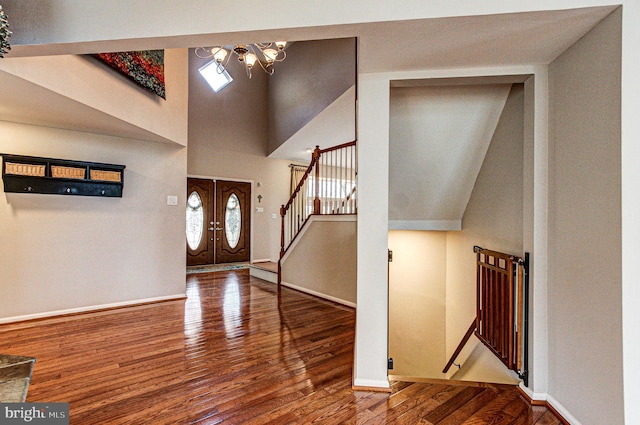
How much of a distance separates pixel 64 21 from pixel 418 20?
197 cm

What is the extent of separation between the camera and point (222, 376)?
2.31 meters

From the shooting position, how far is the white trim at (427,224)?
335cm

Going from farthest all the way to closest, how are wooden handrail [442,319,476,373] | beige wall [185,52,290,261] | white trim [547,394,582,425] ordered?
beige wall [185,52,290,261]
wooden handrail [442,319,476,373]
white trim [547,394,582,425]

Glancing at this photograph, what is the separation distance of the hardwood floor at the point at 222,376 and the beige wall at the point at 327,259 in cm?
61

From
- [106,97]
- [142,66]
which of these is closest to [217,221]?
[142,66]

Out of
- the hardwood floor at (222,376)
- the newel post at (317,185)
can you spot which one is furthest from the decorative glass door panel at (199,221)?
the newel post at (317,185)

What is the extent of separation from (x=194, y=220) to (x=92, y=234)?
3.07 meters

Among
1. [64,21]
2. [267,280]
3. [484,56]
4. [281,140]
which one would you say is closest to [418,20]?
[484,56]

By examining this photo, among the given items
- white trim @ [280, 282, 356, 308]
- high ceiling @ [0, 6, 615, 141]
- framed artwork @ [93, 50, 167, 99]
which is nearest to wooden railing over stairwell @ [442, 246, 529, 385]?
high ceiling @ [0, 6, 615, 141]

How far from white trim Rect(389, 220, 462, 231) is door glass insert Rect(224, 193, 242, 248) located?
197 inches

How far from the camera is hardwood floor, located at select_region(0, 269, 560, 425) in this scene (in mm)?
1880

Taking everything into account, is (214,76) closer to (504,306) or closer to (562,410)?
(504,306)

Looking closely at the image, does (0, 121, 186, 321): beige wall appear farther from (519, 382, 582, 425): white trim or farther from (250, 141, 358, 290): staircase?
(519, 382, 582, 425): white trim

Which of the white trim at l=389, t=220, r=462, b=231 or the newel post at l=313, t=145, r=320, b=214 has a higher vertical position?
the newel post at l=313, t=145, r=320, b=214
